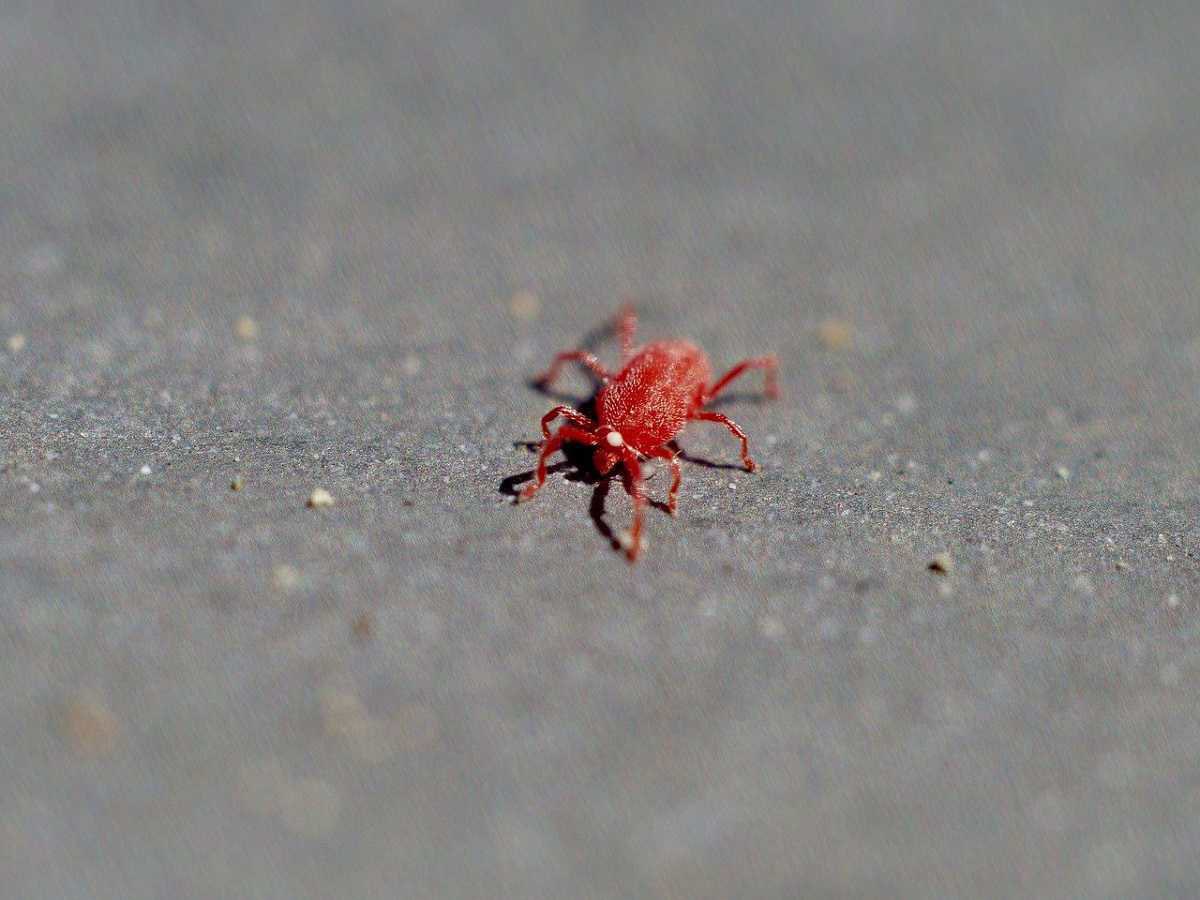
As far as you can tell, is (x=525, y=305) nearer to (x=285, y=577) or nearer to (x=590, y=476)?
(x=590, y=476)

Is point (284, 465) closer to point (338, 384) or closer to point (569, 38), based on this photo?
point (338, 384)

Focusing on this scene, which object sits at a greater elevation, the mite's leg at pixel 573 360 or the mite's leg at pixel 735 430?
the mite's leg at pixel 573 360

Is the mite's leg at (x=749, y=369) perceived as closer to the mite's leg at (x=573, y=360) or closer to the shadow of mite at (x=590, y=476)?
the shadow of mite at (x=590, y=476)

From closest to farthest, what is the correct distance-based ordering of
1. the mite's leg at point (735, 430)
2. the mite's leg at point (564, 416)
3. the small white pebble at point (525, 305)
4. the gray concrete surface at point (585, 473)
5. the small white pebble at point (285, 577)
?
the gray concrete surface at point (585, 473)
the small white pebble at point (285, 577)
the mite's leg at point (564, 416)
the mite's leg at point (735, 430)
the small white pebble at point (525, 305)

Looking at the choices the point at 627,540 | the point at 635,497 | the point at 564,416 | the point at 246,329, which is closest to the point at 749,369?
the point at 564,416

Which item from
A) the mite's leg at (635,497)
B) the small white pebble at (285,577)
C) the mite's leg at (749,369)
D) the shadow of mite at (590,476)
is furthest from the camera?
the mite's leg at (749,369)

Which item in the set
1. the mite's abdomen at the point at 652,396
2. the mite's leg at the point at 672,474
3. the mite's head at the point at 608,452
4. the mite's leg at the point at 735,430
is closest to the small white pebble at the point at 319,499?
the mite's head at the point at 608,452

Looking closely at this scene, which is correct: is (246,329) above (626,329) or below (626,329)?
above

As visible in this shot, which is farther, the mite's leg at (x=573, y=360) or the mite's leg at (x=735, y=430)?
the mite's leg at (x=573, y=360)
